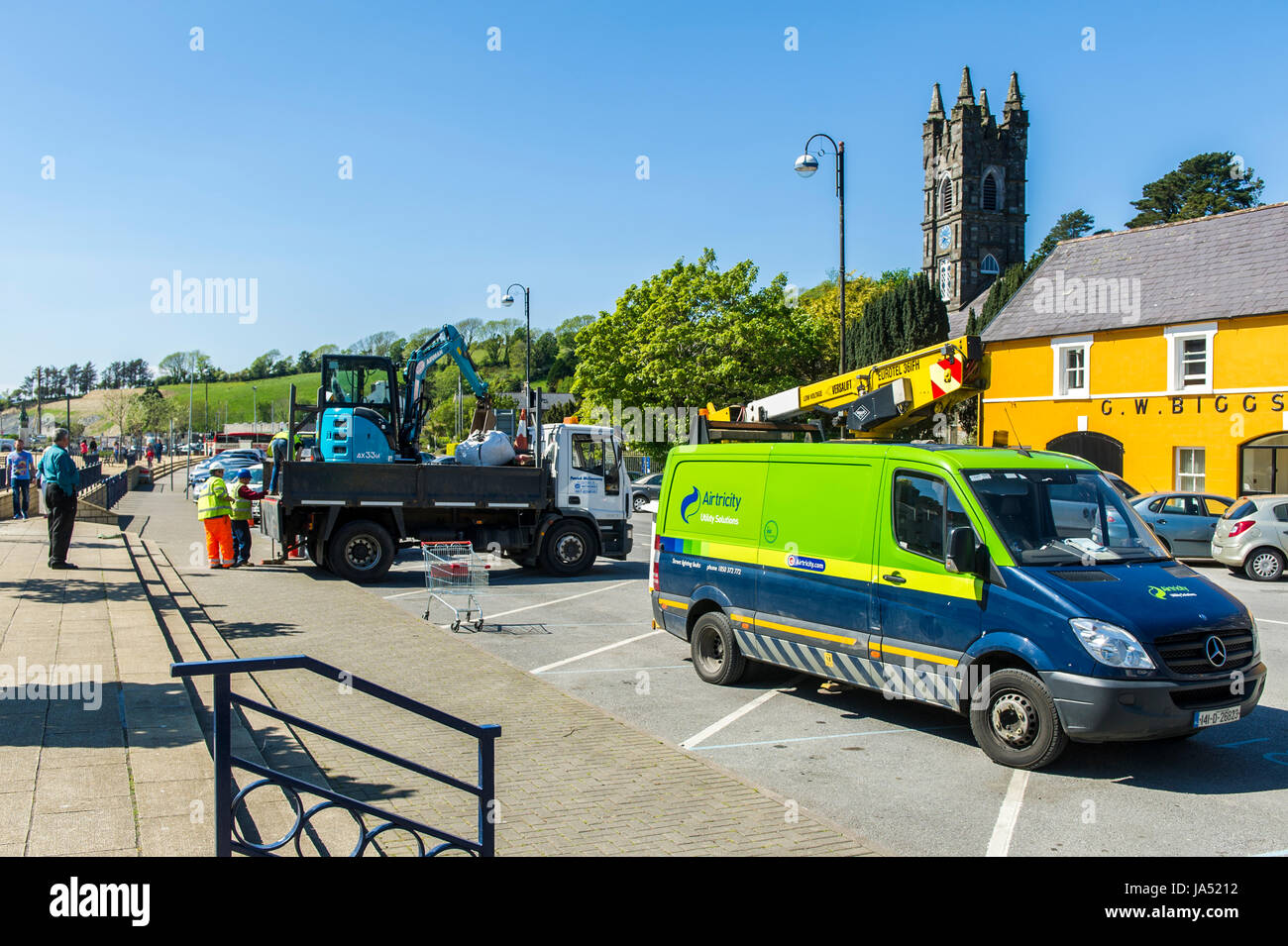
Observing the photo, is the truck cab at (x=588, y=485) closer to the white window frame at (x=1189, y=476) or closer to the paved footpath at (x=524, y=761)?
the paved footpath at (x=524, y=761)

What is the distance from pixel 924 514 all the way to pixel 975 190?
89083 millimetres

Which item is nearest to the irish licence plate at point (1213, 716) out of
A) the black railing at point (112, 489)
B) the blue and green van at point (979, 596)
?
the blue and green van at point (979, 596)

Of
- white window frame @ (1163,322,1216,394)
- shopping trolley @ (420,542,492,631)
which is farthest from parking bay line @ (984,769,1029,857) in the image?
white window frame @ (1163,322,1216,394)

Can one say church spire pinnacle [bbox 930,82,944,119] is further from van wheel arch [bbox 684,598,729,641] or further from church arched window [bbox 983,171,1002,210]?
van wheel arch [bbox 684,598,729,641]

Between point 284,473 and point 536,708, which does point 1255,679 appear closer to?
point 536,708

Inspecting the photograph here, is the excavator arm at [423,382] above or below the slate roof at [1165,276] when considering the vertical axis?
below

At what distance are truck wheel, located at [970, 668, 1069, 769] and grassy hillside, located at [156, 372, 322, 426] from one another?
13709 cm

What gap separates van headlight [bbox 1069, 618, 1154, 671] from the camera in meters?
6.36

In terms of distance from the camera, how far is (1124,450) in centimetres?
3036

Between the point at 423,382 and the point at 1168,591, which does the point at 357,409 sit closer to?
the point at 423,382

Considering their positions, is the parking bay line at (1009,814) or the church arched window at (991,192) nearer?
the parking bay line at (1009,814)

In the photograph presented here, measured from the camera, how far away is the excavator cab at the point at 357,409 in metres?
18.0

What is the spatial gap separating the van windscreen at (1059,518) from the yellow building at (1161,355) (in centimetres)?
1836

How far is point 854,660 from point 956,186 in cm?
8895
